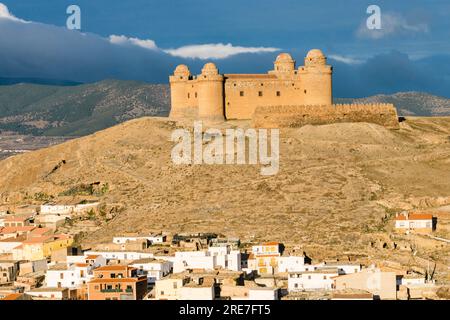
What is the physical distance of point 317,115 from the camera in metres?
72.2

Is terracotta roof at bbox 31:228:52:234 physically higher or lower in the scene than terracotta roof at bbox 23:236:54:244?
higher

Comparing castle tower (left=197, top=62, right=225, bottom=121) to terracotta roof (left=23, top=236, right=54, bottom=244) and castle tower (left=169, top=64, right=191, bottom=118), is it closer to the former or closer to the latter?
castle tower (left=169, top=64, right=191, bottom=118)

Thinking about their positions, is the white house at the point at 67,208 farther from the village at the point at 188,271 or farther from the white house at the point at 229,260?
the white house at the point at 229,260

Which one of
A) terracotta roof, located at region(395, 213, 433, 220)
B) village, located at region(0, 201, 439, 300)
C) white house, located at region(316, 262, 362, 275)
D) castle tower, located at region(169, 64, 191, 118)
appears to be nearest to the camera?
village, located at region(0, 201, 439, 300)

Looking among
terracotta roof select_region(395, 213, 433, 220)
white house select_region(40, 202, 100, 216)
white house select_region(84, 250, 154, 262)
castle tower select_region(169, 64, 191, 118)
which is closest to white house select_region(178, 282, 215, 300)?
white house select_region(84, 250, 154, 262)

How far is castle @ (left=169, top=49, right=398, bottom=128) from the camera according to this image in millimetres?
72062

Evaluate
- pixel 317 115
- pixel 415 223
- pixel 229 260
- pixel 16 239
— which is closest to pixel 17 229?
pixel 16 239

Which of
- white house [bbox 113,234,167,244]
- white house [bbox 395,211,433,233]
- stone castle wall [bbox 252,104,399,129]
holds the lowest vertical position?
white house [bbox 113,234,167,244]

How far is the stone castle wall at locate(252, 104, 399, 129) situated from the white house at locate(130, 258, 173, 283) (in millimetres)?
27466

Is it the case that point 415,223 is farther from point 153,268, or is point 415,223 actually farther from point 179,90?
point 179,90

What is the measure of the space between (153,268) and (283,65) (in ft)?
111

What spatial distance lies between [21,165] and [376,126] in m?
28.3
